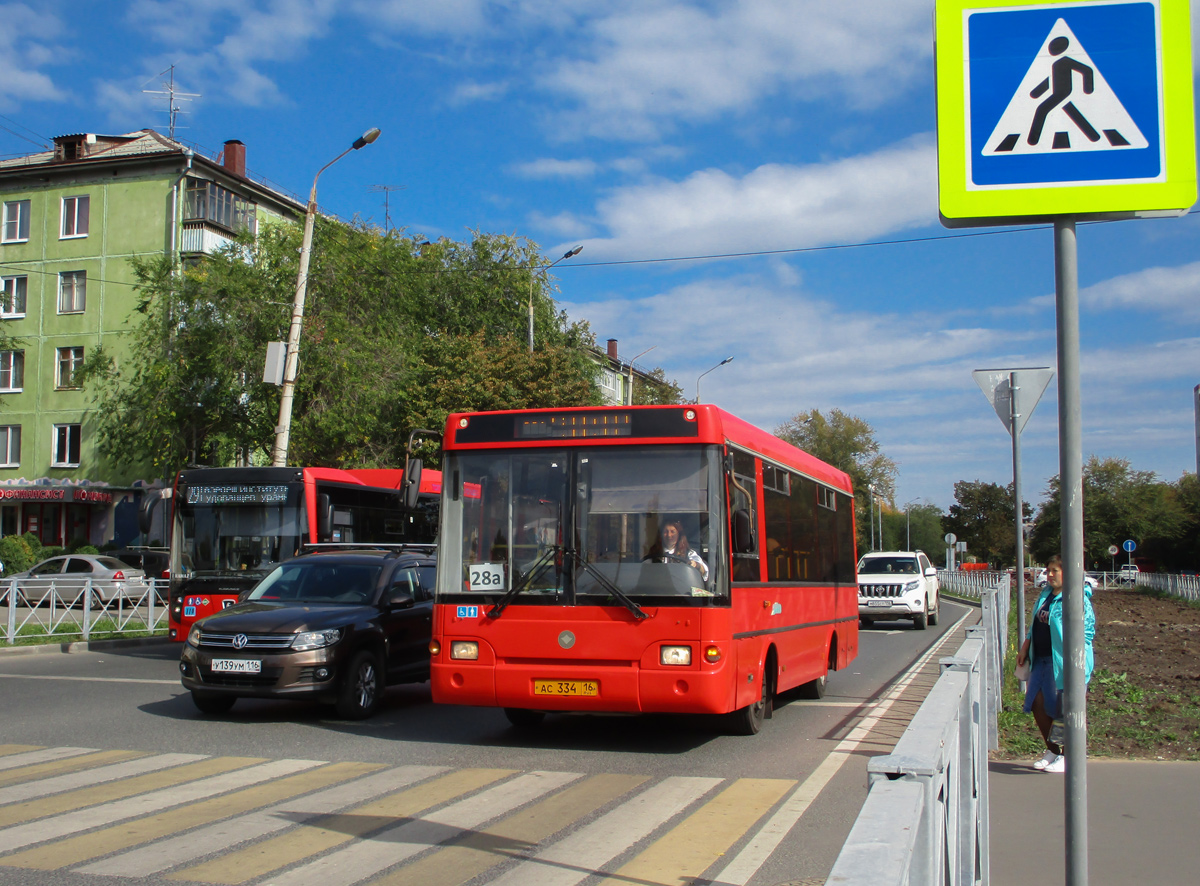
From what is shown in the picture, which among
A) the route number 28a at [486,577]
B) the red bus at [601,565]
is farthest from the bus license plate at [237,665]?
the route number 28a at [486,577]

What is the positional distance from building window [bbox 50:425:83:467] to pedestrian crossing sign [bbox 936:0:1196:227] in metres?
47.1

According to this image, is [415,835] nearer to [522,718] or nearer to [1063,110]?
[522,718]

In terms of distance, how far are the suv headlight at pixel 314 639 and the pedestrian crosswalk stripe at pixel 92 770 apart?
2.11m

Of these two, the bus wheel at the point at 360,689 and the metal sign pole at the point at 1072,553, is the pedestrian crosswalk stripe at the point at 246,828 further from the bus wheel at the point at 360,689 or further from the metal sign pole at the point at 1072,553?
the metal sign pole at the point at 1072,553

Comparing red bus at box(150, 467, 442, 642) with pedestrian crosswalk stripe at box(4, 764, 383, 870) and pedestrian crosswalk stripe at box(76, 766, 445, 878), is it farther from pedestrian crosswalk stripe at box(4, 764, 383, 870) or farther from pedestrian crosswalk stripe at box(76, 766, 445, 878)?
pedestrian crosswalk stripe at box(76, 766, 445, 878)

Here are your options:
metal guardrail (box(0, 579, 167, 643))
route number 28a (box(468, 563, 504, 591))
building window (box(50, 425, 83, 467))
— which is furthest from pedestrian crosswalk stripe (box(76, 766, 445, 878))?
building window (box(50, 425, 83, 467))

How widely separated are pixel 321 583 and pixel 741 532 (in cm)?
564

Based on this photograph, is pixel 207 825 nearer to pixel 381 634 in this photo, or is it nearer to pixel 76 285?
pixel 381 634

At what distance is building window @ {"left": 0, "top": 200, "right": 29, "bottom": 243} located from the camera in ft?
155

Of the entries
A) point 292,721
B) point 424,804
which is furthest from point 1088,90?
point 292,721

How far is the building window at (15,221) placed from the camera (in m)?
47.2

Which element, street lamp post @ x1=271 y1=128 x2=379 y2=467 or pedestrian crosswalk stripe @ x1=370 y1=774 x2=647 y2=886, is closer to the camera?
pedestrian crosswalk stripe @ x1=370 y1=774 x2=647 y2=886

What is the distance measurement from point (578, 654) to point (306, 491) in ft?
30.6

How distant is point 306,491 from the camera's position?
17562 millimetres
